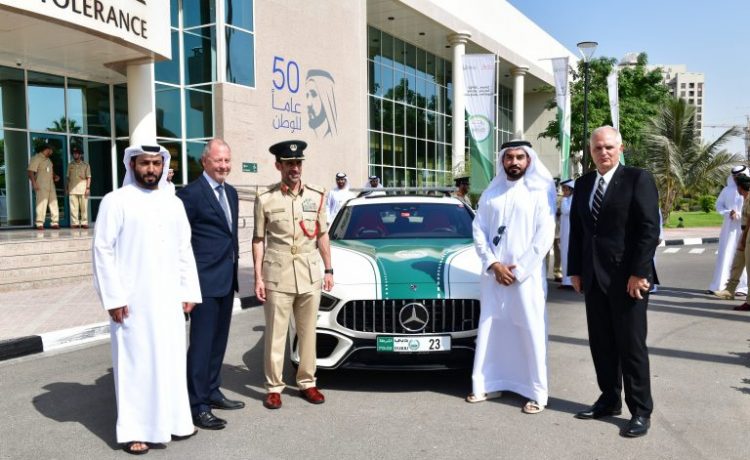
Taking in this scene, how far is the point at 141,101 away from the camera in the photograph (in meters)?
15.3

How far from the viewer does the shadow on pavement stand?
13.9ft

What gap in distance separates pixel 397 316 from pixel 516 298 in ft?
2.96

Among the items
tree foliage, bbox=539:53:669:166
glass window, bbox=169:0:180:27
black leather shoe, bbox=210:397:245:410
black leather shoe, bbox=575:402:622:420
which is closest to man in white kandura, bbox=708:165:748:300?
black leather shoe, bbox=575:402:622:420

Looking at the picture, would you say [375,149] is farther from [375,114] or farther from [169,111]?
[169,111]

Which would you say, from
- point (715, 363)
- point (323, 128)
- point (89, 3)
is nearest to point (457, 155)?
point (323, 128)

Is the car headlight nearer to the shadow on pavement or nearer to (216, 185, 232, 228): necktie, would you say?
(216, 185, 232, 228): necktie

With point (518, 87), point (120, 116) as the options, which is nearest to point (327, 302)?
point (120, 116)

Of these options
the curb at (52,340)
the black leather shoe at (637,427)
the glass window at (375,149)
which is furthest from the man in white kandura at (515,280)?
the glass window at (375,149)

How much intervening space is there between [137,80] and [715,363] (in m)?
13.9

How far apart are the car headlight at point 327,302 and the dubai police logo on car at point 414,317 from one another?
53cm

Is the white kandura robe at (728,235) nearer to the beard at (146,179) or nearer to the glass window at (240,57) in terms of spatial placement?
the beard at (146,179)

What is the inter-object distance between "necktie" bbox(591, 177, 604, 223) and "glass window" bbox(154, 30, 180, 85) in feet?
51.3

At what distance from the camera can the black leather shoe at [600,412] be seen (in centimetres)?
A: 431

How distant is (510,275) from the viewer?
14.7 feet
